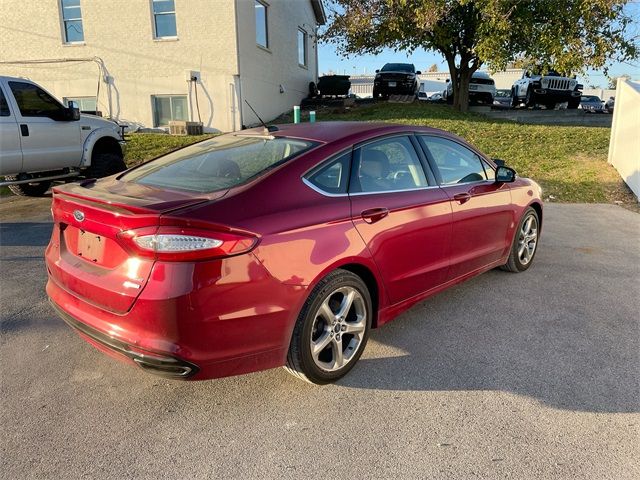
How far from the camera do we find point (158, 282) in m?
2.36

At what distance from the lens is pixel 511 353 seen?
135 inches

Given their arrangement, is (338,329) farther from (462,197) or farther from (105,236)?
(462,197)

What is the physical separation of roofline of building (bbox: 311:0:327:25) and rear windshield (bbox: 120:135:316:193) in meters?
22.0

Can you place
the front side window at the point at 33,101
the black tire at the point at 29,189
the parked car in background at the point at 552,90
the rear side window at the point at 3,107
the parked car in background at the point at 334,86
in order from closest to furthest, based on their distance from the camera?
the rear side window at the point at 3,107, the front side window at the point at 33,101, the black tire at the point at 29,189, the parked car in background at the point at 552,90, the parked car in background at the point at 334,86

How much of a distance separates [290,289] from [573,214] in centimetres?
709

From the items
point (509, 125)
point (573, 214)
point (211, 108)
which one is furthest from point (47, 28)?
point (573, 214)

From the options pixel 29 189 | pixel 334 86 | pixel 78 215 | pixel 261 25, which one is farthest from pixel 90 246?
pixel 334 86

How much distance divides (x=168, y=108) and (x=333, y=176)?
1428 cm

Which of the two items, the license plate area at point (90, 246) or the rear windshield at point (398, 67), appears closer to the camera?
the license plate area at point (90, 246)

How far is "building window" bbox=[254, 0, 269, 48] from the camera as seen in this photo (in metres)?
16.9

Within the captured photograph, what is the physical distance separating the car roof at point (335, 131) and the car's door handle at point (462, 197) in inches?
23.7

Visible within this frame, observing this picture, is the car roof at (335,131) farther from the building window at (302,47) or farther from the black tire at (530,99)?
the black tire at (530,99)

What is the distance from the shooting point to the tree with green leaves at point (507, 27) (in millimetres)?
13898

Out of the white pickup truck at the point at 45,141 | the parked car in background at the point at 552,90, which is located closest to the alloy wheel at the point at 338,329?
the white pickup truck at the point at 45,141
